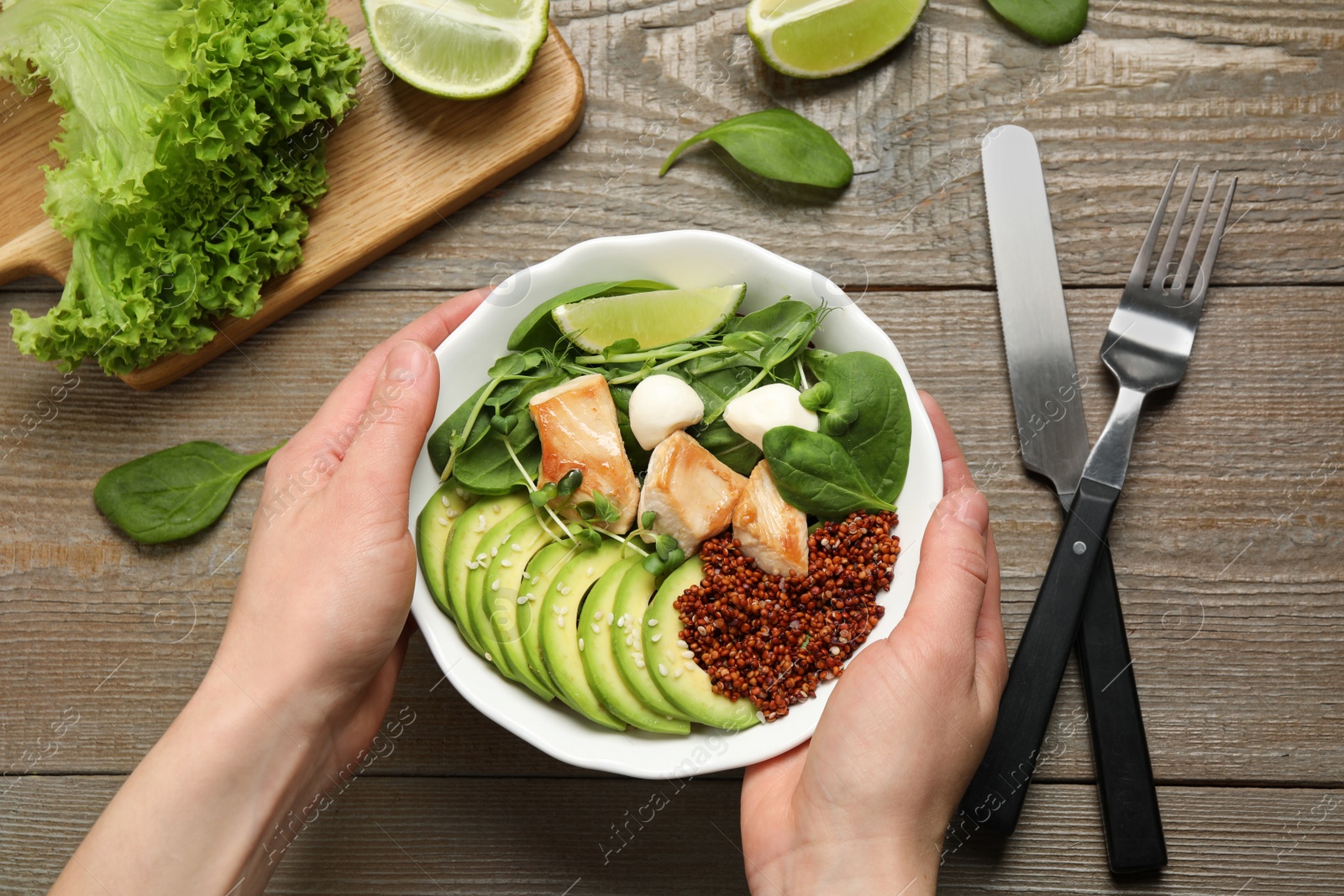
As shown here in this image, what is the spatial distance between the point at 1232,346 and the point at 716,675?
135 cm

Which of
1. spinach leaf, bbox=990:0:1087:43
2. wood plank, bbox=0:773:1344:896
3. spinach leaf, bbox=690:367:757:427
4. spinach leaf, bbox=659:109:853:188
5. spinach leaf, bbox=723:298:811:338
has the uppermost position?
spinach leaf, bbox=990:0:1087:43

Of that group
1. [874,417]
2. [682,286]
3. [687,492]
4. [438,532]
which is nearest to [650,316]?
[682,286]

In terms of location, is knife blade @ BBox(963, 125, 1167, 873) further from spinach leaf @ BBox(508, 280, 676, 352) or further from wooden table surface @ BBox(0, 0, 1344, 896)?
spinach leaf @ BBox(508, 280, 676, 352)

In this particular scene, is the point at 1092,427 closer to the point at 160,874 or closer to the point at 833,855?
the point at 833,855

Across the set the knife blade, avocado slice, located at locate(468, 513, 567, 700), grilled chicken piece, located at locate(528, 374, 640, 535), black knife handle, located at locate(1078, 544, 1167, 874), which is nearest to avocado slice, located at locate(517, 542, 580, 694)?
avocado slice, located at locate(468, 513, 567, 700)

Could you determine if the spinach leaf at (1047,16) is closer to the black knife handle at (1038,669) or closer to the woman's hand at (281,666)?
the black knife handle at (1038,669)

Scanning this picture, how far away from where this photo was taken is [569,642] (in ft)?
4.70

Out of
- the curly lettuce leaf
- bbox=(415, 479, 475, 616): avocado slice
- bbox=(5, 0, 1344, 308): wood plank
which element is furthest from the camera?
bbox=(5, 0, 1344, 308): wood plank

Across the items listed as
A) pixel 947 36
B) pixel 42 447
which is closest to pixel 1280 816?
pixel 947 36

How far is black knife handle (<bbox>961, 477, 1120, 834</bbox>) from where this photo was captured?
167 cm

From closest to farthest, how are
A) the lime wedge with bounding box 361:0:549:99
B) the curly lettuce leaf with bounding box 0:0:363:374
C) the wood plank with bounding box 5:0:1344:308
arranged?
the curly lettuce leaf with bounding box 0:0:363:374 < the lime wedge with bounding box 361:0:549:99 < the wood plank with bounding box 5:0:1344:308

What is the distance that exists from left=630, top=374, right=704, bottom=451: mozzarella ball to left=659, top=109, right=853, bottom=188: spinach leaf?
60 cm

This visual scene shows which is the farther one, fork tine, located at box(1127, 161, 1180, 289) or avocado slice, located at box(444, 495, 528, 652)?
fork tine, located at box(1127, 161, 1180, 289)

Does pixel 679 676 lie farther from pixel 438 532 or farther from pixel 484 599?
pixel 438 532
